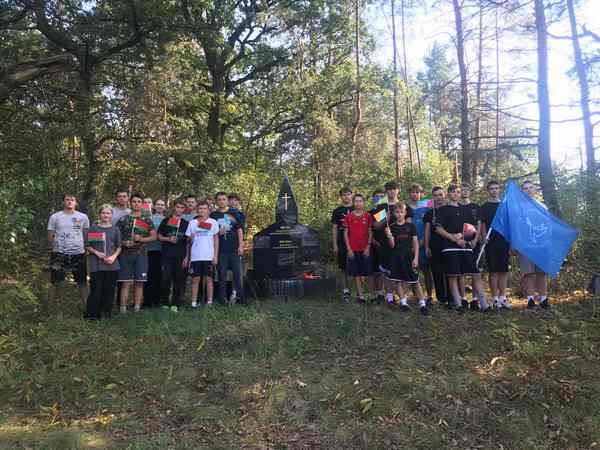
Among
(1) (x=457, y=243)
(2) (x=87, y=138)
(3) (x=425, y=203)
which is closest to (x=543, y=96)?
(3) (x=425, y=203)

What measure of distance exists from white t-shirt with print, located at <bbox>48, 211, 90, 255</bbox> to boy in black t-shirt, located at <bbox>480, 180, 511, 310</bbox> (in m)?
5.95

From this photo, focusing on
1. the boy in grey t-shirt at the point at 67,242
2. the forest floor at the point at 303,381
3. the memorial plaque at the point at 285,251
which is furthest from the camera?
the memorial plaque at the point at 285,251

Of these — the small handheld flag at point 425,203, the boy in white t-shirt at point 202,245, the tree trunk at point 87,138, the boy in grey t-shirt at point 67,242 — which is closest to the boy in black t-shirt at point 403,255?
the small handheld flag at point 425,203

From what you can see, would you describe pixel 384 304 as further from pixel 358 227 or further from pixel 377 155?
pixel 377 155

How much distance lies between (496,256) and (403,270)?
4.69ft

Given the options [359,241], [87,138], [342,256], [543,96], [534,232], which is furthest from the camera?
[87,138]

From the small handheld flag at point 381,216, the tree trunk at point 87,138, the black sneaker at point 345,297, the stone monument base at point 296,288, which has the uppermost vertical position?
the tree trunk at point 87,138

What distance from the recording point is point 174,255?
6.89m

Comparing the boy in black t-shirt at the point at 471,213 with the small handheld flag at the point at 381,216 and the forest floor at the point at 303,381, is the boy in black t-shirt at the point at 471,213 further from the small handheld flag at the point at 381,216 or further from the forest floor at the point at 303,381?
the small handheld flag at the point at 381,216

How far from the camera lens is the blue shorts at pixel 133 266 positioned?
6.55m

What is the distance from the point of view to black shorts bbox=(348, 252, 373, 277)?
6.88m

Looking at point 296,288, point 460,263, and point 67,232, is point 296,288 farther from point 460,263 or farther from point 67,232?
point 67,232

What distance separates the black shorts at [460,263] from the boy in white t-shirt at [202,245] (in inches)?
140

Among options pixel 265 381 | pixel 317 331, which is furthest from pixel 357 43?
pixel 265 381
